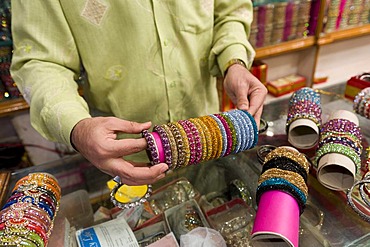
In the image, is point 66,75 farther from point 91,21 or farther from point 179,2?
point 179,2

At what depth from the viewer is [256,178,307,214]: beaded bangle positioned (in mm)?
460

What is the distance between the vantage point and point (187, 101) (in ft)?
2.65

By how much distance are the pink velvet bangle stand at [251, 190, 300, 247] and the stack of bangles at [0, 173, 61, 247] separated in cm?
29

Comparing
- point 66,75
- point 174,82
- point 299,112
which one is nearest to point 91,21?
point 66,75

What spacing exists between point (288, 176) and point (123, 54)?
419 mm

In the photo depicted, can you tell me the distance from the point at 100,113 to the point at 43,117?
26cm

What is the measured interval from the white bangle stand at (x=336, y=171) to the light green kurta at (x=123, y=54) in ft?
0.96

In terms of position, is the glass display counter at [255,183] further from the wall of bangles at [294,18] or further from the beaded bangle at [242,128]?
the wall of bangles at [294,18]

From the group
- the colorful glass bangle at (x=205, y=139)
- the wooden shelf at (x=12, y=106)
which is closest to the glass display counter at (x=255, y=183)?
the colorful glass bangle at (x=205, y=139)

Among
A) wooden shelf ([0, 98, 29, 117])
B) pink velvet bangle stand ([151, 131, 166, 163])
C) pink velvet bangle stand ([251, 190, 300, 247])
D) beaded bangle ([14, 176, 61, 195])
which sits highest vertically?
pink velvet bangle stand ([151, 131, 166, 163])

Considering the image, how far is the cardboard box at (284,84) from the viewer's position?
1.72 meters

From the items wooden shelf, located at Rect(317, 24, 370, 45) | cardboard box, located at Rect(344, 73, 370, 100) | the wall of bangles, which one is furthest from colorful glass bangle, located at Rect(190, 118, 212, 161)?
wooden shelf, located at Rect(317, 24, 370, 45)

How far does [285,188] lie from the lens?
46 cm

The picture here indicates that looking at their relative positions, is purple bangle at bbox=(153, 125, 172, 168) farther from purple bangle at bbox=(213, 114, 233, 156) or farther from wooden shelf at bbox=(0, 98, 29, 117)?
wooden shelf at bbox=(0, 98, 29, 117)
